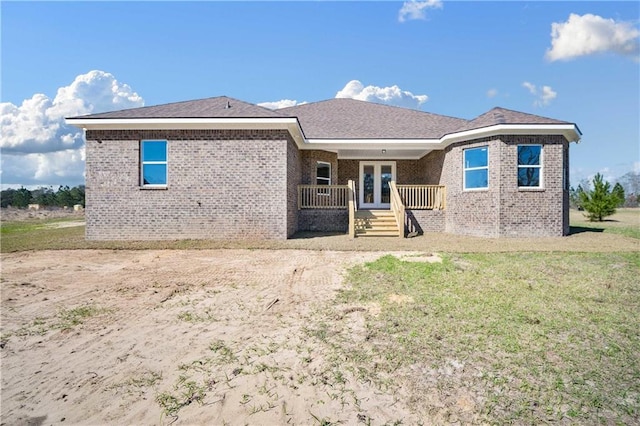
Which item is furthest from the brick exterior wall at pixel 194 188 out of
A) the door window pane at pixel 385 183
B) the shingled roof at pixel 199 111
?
the door window pane at pixel 385 183

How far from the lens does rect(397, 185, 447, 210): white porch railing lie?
581 inches

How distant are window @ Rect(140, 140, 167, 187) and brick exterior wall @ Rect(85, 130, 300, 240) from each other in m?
0.20

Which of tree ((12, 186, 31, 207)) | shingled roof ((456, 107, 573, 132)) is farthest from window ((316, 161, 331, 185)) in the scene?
tree ((12, 186, 31, 207))

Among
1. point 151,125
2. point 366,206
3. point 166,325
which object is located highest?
point 151,125

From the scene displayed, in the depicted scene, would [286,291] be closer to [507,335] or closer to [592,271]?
[507,335]

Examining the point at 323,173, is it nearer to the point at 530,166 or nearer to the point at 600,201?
the point at 530,166

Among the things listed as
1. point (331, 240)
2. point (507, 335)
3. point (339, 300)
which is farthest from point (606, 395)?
point (331, 240)

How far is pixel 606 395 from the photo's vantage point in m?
2.68

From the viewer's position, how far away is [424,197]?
49.3 feet

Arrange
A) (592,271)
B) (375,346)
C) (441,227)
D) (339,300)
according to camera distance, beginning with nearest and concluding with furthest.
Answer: (375,346)
(339,300)
(592,271)
(441,227)

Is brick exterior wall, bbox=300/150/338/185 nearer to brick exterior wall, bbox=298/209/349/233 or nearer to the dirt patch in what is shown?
brick exterior wall, bbox=298/209/349/233

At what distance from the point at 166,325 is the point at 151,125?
9732mm

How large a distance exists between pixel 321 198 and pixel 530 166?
27.7 ft

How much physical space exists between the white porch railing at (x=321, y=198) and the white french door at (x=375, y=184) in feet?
10.7
